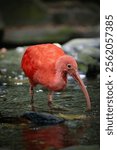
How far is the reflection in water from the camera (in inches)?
219

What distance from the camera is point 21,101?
7836 millimetres

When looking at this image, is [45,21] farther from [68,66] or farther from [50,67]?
[68,66]

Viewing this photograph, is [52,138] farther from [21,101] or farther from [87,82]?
[87,82]

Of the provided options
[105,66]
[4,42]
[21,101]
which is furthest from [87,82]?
[4,42]

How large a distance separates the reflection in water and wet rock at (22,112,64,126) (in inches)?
4.3

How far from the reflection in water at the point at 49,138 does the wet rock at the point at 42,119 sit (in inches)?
4.3

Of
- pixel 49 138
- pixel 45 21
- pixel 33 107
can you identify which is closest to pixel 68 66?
pixel 33 107

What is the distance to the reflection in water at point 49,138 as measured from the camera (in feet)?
18.3

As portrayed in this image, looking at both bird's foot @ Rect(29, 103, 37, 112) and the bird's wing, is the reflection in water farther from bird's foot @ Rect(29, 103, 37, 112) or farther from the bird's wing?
the bird's wing

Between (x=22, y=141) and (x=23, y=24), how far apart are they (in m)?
14.1

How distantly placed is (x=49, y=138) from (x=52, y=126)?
1.66 feet

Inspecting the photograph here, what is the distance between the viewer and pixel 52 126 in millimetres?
6367

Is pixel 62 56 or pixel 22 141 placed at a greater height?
pixel 62 56

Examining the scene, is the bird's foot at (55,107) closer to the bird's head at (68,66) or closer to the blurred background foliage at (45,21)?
the bird's head at (68,66)
